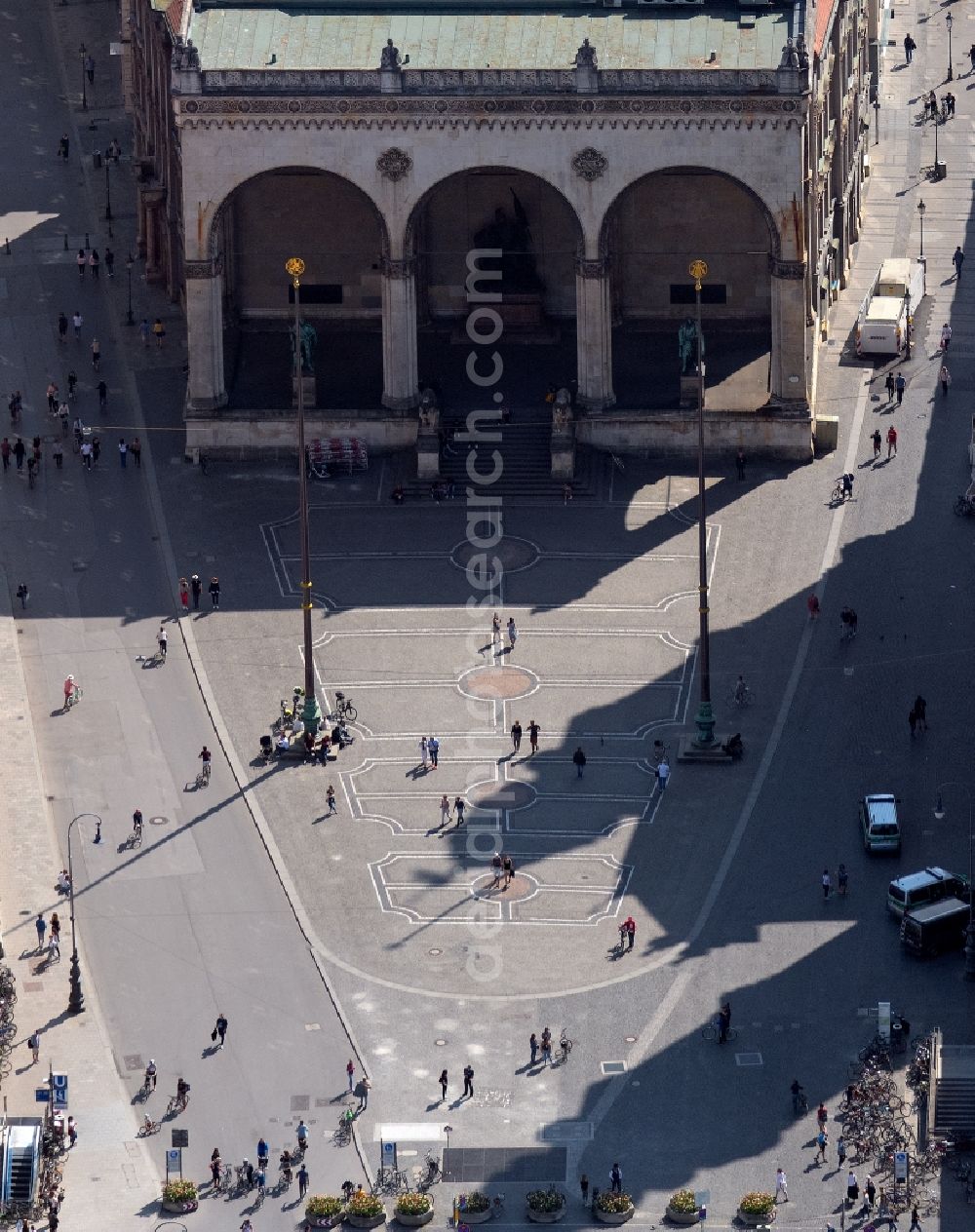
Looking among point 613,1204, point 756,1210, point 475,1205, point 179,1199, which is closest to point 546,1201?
point 613,1204

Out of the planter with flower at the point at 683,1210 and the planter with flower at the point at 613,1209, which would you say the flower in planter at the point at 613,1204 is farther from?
the planter with flower at the point at 683,1210

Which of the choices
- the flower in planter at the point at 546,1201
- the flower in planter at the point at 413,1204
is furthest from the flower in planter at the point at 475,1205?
the flower in planter at the point at 546,1201

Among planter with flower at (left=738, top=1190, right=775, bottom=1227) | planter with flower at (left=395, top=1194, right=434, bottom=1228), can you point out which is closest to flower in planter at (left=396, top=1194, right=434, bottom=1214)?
planter with flower at (left=395, top=1194, right=434, bottom=1228)

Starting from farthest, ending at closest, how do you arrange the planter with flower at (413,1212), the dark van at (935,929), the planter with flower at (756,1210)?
the dark van at (935,929), the planter with flower at (413,1212), the planter with flower at (756,1210)

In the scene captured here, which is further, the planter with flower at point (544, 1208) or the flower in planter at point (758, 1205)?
the planter with flower at point (544, 1208)

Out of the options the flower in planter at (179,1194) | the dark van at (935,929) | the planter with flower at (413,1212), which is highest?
the dark van at (935,929)

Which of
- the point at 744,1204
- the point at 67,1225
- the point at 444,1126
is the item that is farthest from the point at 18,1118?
the point at 744,1204

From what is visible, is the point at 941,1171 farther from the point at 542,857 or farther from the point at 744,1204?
the point at 542,857
